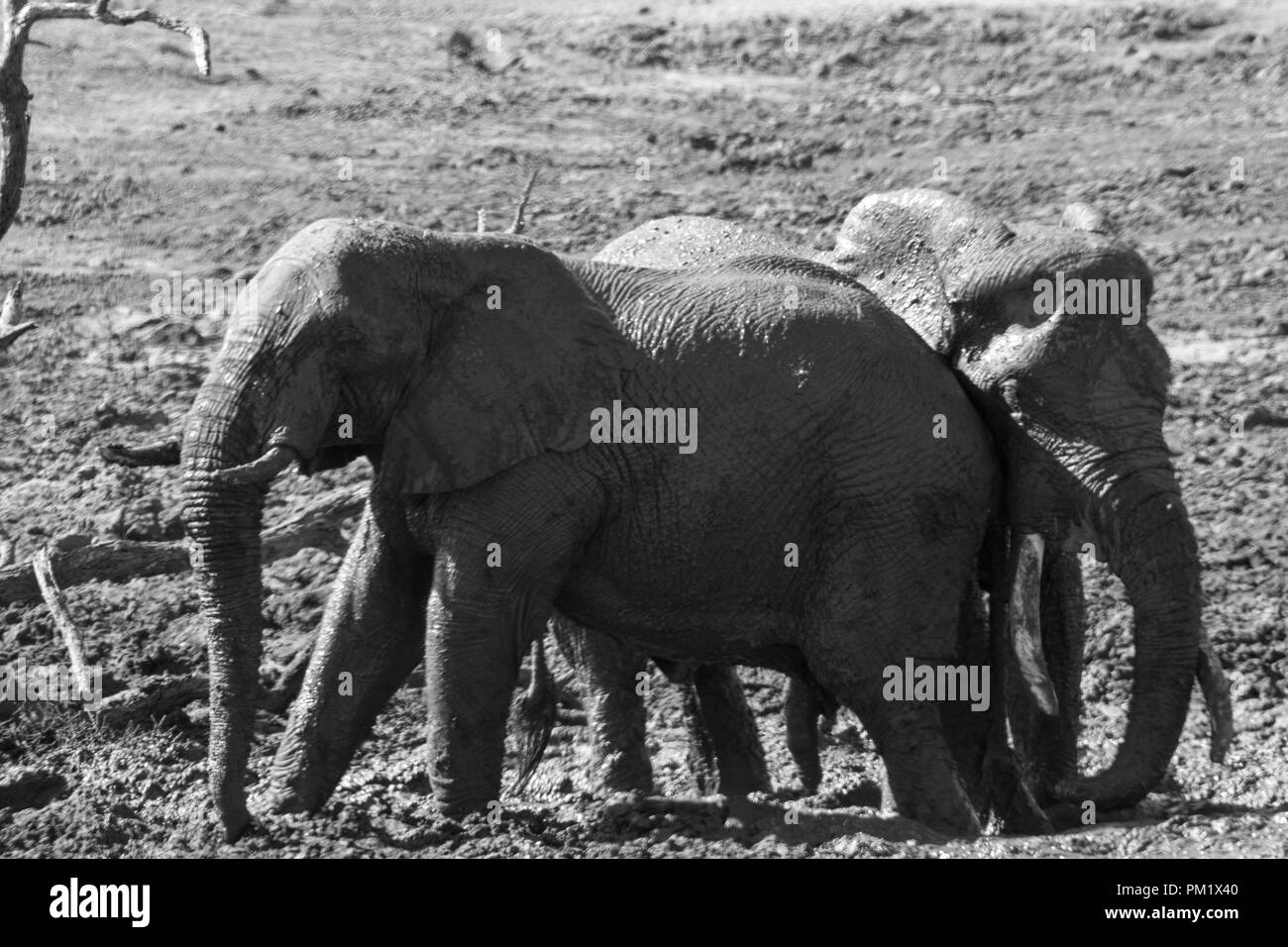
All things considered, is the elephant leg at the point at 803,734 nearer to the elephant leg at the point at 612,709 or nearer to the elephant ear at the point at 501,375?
the elephant leg at the point at 612,709

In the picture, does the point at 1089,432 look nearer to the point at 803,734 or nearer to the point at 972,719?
the point at 972,719

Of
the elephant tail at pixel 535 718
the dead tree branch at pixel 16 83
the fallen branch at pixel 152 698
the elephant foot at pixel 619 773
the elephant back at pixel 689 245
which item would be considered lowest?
the elephant foot at pixel 619 773

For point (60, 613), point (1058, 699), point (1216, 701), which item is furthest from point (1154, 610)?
point (60, 613)

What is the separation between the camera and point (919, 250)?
464 inches

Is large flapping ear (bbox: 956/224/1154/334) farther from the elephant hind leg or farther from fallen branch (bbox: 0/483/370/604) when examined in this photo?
fallen branch (bbox: 0/483/370/604)

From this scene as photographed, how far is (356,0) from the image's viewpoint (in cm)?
2716

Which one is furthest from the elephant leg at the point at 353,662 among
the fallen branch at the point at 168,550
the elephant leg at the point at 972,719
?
the fallen branch at the point at 168,550

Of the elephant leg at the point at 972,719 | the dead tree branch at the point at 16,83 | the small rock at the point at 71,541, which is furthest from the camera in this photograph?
the small rock at the point at 71,541

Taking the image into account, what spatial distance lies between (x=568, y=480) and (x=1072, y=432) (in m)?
2.21

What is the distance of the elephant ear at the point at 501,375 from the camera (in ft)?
34.4

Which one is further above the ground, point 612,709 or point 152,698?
point 152,698

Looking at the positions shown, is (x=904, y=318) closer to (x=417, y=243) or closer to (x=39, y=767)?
(x=417, y=243)

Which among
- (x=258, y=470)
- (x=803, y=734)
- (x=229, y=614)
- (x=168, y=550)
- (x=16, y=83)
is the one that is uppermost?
(x=16, y=83)

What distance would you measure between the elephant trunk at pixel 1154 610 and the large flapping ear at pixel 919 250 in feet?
3.72
